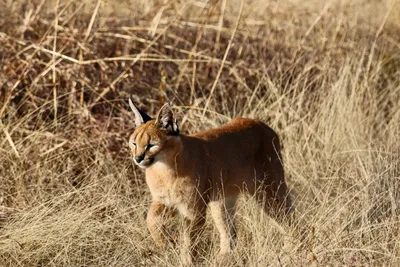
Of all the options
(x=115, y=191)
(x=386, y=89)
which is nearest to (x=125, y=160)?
(x=115, y=191)

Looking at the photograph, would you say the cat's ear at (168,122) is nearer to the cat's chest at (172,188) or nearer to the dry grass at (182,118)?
the cat's chest at (172,188)

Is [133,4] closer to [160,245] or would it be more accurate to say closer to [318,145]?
[318,145]

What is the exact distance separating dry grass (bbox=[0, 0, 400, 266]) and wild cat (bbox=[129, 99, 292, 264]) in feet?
0.41

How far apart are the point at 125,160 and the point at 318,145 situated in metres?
1.62

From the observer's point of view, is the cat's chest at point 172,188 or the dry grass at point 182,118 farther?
the cat's chest at point 172,188

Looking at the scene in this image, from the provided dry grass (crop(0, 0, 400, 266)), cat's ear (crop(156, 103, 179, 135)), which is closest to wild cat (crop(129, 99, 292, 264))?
cat's ear (crop(156, 103, 179, 135))

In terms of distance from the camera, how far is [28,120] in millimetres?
6551

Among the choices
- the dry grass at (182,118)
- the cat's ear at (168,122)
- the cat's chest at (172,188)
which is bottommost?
the dry grass at (182,118)

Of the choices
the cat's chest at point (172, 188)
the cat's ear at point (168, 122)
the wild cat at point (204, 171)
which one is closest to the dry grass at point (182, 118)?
the wild cat at point (204, 171)

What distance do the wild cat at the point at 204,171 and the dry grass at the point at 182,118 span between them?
0.41ft

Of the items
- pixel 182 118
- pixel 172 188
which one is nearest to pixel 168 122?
pixel 172 188

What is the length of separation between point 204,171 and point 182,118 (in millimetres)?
1592

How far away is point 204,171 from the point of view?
17.6ft

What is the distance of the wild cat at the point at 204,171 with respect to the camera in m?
5.15
